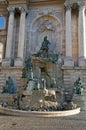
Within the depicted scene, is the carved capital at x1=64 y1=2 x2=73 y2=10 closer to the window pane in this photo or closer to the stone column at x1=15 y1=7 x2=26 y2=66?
the stone column at x1=15 y1=7 x2=26 y2=66

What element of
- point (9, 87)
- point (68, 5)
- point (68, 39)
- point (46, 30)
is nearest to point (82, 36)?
point (68, 39)

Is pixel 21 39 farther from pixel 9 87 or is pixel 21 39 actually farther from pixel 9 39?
pixel 9 87

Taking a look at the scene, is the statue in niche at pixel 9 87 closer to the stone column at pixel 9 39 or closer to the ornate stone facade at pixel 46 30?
the ornate stone facade at pixel 46 30

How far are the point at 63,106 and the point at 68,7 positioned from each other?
1174 cm

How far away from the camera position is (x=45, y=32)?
22.0 m

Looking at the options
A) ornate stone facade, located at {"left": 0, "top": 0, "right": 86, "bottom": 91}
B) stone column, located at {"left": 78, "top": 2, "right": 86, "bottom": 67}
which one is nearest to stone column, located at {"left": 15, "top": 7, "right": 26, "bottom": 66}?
ornate stone facade, located at {"left": 0, "top": 0, "right": 86, "bottom": 91}

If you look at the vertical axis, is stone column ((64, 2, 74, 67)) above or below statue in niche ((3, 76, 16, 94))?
above

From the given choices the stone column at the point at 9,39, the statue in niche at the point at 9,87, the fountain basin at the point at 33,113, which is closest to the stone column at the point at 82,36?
the statue in niche at the point at 9,87

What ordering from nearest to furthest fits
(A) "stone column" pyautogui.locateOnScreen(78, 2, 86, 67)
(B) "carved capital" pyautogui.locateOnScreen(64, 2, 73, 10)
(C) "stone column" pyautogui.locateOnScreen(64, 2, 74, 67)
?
(A) "stone column" pyautogui.locateOnScreen(78, 2, 86, 67) → (C) "stone column" pyautogui.locateOnScreen(64, 2, 74, 67) → (B) "carved capital" pyautogui.locateOnScreen(64, 2, 73, 10)

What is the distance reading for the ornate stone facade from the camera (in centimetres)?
1912

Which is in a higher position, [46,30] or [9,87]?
[46,30]

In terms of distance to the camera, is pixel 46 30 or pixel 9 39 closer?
pixel 9 39

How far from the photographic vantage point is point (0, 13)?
22938mm

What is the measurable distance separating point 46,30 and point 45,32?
260 millimetres
